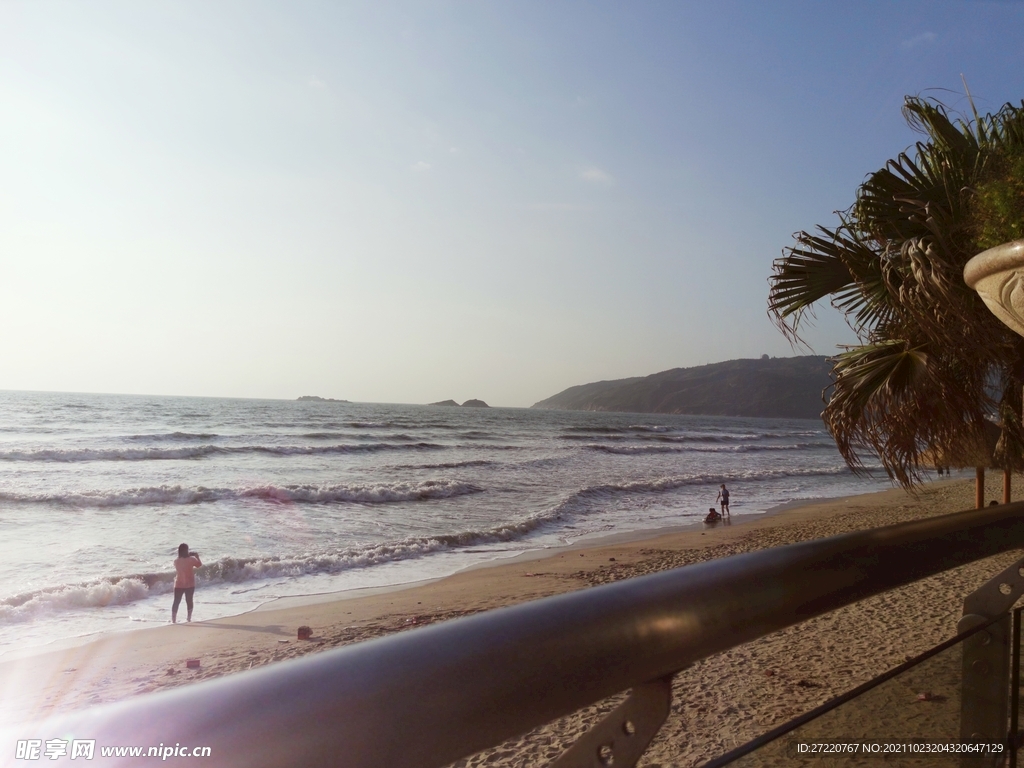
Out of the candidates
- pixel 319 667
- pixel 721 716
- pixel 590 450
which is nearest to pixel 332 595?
pixel 721 716

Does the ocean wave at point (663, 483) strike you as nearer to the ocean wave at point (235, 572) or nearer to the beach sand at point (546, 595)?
the ocean wave at point (235, 572)

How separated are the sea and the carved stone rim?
4.58 m

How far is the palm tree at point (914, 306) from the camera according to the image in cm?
433

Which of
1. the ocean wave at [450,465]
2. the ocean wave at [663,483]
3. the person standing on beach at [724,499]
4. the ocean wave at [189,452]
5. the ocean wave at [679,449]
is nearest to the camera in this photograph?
the person standing on beach at [724,499]

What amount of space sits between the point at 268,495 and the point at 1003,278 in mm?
22348

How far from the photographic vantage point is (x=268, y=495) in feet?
73.0

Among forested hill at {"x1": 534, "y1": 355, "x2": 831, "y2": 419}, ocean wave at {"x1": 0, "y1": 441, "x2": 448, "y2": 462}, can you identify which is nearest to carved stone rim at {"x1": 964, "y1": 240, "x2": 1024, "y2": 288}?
ocean wave at {"x1": 0, "y1": 441, "x2": 448, "y2": 462}

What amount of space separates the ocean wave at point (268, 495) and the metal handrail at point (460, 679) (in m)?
21.5

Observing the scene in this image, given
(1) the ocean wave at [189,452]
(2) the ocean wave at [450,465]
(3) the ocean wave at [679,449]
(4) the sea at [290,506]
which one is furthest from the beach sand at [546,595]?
(3) the ocean wave at [679,449]

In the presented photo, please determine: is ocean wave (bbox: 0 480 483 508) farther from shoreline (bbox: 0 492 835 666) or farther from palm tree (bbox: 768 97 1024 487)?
palm tree (bbox: 768 97 1024 487)

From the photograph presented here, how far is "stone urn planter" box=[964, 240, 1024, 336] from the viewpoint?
192cm

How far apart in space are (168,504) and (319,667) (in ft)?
73.2

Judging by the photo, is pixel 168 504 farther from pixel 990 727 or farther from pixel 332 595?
pixel 990 727

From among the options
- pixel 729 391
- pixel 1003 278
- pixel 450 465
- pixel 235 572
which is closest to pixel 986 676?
pixel 1003 278
